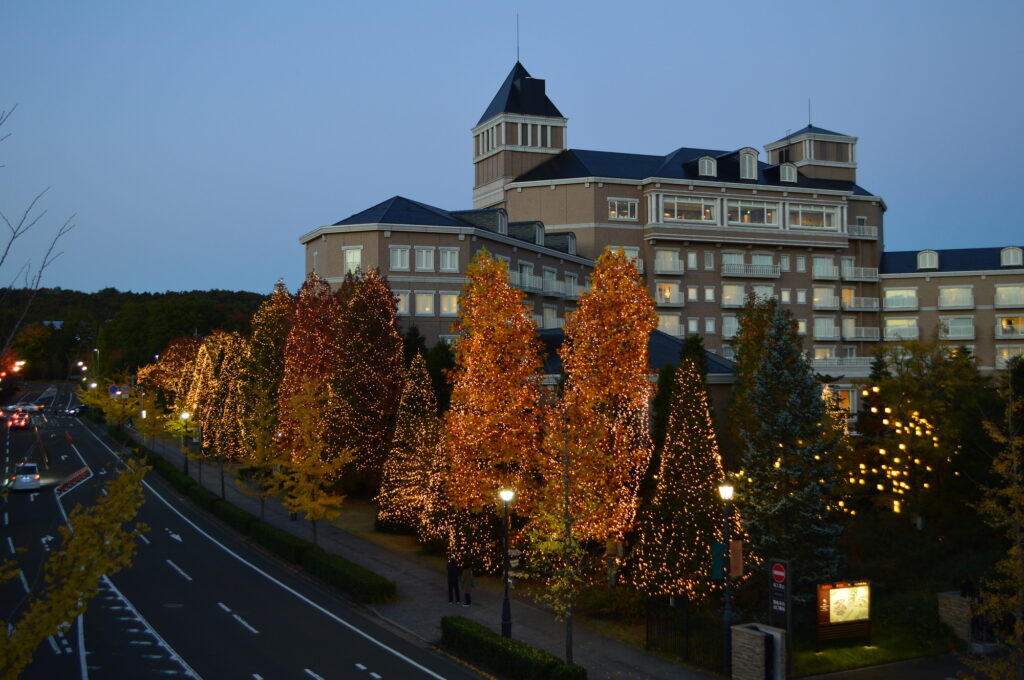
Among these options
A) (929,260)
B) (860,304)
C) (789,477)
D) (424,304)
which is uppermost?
(929,260)

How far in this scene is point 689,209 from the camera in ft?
248

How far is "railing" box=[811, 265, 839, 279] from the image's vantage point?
262 feet

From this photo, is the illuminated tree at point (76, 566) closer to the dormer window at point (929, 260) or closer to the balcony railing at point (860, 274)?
the balcony railing at point (860, 274)

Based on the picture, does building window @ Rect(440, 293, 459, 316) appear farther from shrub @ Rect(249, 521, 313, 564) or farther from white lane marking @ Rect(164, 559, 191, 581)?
white lane marking @ Rect(164, 559, 191, 581)

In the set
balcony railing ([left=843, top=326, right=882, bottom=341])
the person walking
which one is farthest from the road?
balcony railing ([left=843, top=326, right=882, bottom=341])

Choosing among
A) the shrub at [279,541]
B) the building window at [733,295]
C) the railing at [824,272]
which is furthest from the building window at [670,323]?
the shrub at [279,541]

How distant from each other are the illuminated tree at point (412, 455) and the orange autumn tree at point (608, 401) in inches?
298

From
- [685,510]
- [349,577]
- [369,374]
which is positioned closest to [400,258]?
[369,374]

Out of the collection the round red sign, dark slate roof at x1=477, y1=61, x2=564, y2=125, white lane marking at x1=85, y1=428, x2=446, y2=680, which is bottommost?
white lane marking at x1=85, y1=428, x2=446, y2=680

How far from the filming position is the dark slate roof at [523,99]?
80.5m

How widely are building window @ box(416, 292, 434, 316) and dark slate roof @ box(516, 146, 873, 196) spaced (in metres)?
22.1

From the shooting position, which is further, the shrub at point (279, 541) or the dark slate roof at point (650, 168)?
the dark slate roof at point (650, 168)

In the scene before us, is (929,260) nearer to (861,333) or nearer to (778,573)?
(861,333)

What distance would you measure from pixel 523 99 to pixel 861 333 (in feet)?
118
